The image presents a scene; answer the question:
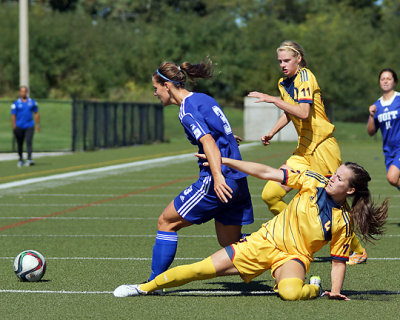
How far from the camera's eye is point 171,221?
6359 mm

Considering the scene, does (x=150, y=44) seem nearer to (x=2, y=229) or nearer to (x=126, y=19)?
(x=126, y=19)

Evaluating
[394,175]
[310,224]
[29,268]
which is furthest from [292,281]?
[394,175]

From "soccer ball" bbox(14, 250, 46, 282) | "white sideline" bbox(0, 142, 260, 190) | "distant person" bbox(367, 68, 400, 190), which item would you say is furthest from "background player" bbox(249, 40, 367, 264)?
"white sideline" bbox(0, 142, 260, 190)

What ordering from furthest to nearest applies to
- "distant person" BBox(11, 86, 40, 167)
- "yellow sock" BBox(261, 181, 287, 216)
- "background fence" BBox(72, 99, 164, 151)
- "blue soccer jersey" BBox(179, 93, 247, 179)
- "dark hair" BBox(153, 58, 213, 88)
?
"background fence" BBox(72, 99, 164, 151) → "distant person" BBox(11, 86, 40, 167) → "yellow sock" BBox(261, 181, 287, 216) → "dark hair" BBox(153, 58, 213, 88) → "blue soccer jersey" BBox(179, 93, 247, 179)

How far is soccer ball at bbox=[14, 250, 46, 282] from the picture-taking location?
6926 mm

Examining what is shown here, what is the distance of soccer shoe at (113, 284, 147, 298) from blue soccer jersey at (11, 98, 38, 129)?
15482 mm

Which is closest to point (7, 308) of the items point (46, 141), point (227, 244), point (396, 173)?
point (227, 244)

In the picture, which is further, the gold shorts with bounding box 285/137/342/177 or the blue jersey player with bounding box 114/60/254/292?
the gold shorts with bounding box 285/137/342/177

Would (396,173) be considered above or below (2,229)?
above

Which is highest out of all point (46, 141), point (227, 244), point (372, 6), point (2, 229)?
point (372, 6)

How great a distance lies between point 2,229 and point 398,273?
533cm

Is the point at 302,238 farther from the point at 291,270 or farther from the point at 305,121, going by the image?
the point at 305,121

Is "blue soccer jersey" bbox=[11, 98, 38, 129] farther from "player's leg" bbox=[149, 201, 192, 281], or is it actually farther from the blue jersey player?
"player's leg" bbox=[149, 201, 192, 281]

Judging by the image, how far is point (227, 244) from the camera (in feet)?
21.5
